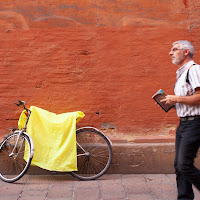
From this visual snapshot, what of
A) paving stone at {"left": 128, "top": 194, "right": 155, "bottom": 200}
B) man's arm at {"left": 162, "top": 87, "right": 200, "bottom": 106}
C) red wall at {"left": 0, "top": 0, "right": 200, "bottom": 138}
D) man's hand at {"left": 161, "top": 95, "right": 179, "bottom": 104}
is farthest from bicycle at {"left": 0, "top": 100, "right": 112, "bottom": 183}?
man's arm at {"left": 162, "top": 87, "right": 200, "bottom": 106}

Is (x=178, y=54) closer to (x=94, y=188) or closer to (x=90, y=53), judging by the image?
(x=90, y=53)

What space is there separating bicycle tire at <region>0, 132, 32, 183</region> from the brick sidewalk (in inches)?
6.8

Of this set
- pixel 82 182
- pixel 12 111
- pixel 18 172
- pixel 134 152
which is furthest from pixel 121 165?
pixel 12 111

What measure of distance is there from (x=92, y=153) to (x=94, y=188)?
2.30 ft

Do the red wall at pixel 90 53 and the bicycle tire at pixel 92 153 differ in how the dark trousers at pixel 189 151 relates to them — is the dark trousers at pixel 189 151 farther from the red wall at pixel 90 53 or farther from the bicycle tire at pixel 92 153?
the red wall at pixel 90 53

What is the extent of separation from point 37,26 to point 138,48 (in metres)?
1.66

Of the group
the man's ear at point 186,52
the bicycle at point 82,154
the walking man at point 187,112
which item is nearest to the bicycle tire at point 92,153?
the bicycle at point 82,154

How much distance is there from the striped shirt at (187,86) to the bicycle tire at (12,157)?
228cm

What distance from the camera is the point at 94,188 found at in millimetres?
4254

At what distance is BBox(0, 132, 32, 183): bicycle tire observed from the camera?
458 cm

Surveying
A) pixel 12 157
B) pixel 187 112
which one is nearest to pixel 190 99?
pixel 187 112

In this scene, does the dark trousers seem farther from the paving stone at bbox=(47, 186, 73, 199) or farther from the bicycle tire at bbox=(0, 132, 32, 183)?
the bicycle tire at bbox=(0, 132, 32, 183)

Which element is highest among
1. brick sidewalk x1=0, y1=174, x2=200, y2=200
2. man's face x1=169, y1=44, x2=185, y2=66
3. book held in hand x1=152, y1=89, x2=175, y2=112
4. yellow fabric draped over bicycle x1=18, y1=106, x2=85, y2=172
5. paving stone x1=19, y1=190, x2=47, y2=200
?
man's face x1=169, y1=44, x2=185, y2=66

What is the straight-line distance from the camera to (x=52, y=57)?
502 centimetres
